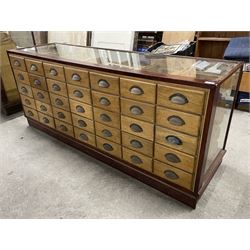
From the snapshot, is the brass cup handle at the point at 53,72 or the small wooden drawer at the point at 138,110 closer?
the small wooden drawer at the point at 138,110

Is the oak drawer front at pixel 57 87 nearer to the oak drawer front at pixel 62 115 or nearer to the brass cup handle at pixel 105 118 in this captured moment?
the oak drawer front at pixel 62 115

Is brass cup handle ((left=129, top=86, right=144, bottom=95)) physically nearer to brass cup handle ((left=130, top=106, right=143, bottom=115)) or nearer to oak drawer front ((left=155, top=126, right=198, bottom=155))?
brass cup handle ((left=130, top=106, right=143, bottom=115))

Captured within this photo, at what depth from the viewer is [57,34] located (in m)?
3.48

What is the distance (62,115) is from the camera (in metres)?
1.89

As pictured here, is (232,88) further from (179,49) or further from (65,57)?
(179,49)

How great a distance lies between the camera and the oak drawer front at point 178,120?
112 cm

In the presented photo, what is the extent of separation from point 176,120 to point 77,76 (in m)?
0.74

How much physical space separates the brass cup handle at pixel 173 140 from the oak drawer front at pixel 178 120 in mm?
57

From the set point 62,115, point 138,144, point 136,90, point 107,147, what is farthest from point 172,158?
point 62,115

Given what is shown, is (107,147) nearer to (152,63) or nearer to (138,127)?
(138,127)

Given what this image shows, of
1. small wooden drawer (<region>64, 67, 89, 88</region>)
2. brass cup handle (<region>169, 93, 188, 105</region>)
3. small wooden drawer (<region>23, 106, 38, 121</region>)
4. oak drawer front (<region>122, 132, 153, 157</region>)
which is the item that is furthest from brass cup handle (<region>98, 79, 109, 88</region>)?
small wooden drawer (<region>23, 106, 38, 121</region>)

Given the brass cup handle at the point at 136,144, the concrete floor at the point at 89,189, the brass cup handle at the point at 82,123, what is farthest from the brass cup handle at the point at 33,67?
the brass cup handle at the point at 136,144

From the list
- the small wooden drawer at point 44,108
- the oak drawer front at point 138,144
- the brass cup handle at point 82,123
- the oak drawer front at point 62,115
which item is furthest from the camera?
the small wooden drawer at point 44,108

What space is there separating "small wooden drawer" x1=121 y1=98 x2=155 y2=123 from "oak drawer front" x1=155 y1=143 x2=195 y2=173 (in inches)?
7.1
